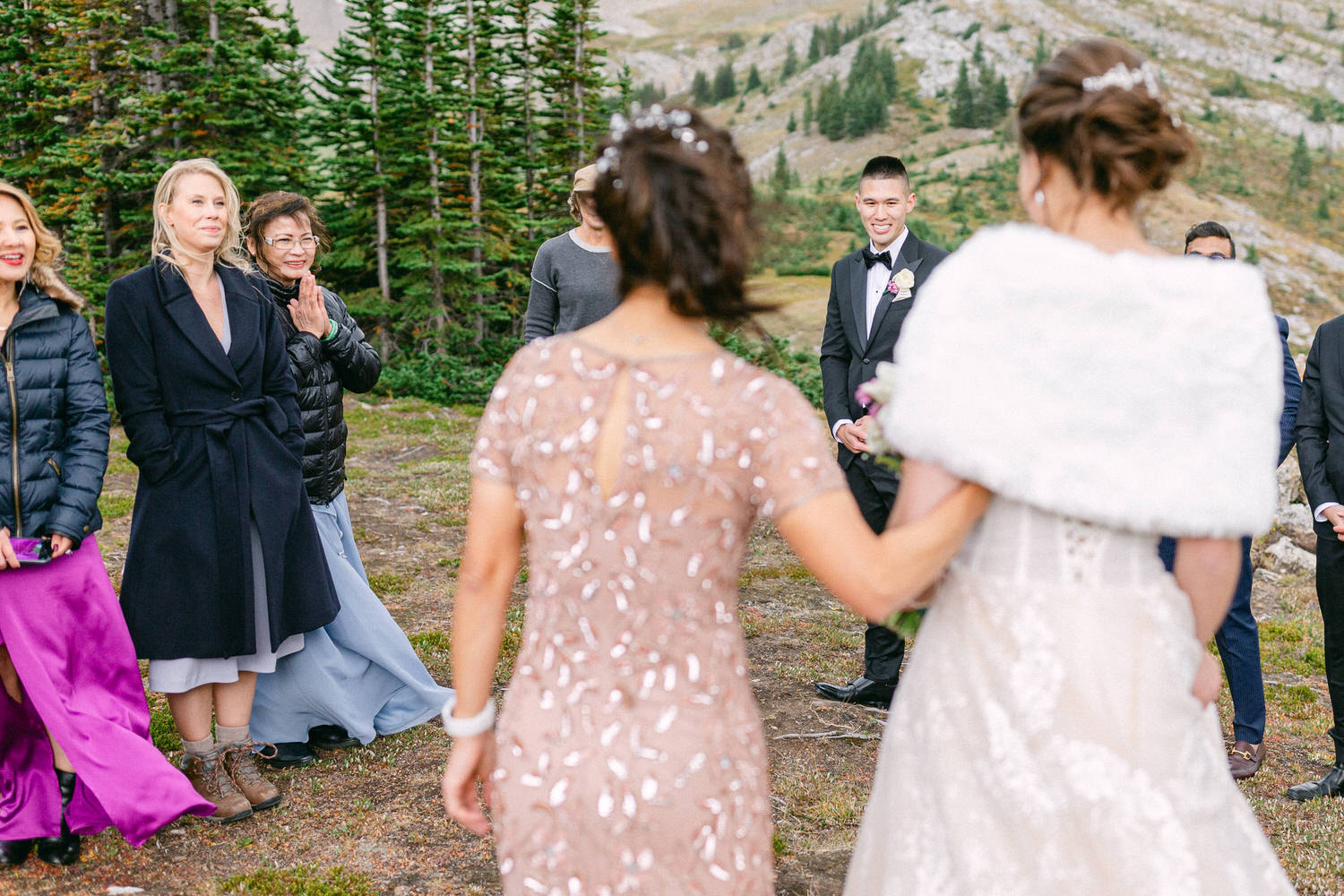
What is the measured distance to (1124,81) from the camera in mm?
2080

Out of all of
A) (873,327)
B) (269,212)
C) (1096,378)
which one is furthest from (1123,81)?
(269,212)

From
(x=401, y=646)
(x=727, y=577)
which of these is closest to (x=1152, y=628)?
(x=727, y=577)

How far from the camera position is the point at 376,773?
17.2 ft

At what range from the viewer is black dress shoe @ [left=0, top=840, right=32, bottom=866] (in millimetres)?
4176

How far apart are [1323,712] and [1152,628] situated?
5.89m

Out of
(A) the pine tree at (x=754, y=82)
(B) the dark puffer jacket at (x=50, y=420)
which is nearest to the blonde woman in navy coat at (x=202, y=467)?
(B) the dark puffer jacket at (x=50, y=420)

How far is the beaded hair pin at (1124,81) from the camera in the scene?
2074 mm

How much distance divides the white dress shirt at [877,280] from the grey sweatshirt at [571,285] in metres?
1.47

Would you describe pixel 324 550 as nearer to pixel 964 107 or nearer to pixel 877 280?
pixel 877 280

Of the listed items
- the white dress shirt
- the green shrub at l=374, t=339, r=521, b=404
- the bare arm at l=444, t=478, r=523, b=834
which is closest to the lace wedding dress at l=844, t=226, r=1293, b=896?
the bare arm at l=444, t=478, r=523, b=834

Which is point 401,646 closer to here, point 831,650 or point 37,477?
point 37,477

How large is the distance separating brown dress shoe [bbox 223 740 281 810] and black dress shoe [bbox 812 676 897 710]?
3.24 m

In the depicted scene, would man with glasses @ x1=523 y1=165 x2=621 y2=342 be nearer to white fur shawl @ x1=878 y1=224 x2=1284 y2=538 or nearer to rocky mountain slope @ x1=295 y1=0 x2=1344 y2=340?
white fur shawl @ x1=878 y1=224 x2=1284 y2=538

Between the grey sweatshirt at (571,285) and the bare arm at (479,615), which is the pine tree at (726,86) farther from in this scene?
the bare arm at (479,615)
